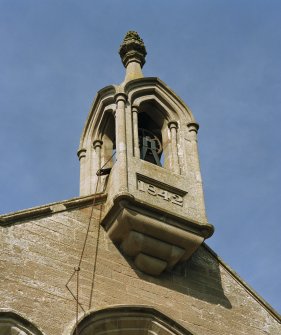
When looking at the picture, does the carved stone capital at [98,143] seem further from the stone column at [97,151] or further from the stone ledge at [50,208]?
the stone ledge at [50,208]

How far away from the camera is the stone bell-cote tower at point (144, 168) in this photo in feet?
42.1

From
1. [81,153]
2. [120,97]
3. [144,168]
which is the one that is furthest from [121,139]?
[81,153]

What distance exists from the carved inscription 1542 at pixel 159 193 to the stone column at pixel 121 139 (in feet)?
1.06

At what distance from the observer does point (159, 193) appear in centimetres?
1338

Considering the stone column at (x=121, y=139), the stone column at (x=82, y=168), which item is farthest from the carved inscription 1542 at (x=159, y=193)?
the stone column at (x=82, y=168)

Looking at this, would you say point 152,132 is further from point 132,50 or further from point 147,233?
point 147,233

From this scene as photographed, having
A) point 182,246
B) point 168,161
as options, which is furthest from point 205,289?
point 168,161

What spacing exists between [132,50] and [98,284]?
655cm

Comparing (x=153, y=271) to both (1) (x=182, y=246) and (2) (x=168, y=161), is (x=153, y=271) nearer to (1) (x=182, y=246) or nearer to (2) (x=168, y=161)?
(1) (x=182, y=246)

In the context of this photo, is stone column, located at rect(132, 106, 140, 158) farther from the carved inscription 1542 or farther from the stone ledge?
the stone ledge

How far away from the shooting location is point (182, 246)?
13.1 metres

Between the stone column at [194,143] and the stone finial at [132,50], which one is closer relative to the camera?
the stone column at [194,143]

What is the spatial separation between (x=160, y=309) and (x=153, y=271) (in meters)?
0.72

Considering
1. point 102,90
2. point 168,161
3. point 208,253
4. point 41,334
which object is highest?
point 102,90
